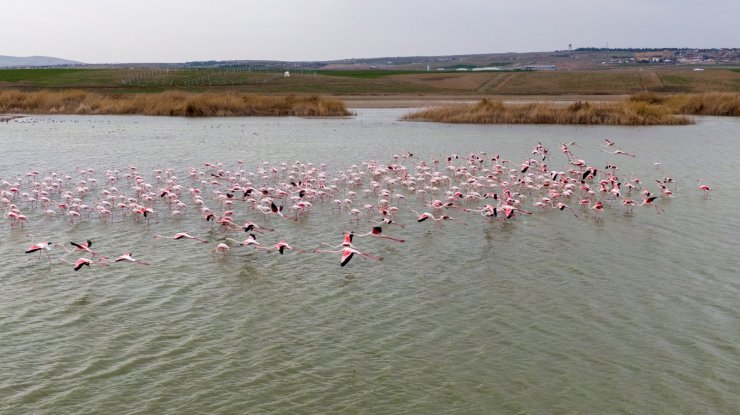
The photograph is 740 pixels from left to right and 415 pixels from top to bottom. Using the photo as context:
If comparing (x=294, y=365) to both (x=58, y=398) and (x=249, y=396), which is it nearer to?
(x=249, y=396)

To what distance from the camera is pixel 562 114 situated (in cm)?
4131

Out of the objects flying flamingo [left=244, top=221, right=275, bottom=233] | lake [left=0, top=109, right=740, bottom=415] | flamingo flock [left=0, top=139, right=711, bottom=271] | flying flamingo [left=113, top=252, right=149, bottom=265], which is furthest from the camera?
flamingo flock [left=0, top=139, right=711, bottom=271]

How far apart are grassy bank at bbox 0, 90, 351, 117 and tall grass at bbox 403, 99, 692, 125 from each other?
8.72 meters

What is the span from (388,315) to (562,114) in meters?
33.1

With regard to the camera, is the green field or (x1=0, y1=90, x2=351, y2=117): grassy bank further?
the green field

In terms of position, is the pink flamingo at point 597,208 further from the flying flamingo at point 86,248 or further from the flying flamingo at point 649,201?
the flying flamingo at point 86,248

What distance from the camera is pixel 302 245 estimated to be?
14.3 m

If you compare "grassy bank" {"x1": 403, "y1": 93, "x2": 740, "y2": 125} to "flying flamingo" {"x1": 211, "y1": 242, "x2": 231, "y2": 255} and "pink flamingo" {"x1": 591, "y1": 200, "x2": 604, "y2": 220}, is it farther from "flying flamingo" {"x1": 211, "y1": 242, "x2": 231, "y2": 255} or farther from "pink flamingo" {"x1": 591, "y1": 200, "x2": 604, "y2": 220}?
"flying flamingo" {"x1": 211, "y1": 242, "x2": 231, "y2": 255}

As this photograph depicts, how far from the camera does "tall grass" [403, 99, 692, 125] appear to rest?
40031mm

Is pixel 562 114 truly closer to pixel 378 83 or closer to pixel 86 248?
pixel 86 248

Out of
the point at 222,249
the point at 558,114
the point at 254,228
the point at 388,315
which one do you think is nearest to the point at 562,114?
the point at 558,114

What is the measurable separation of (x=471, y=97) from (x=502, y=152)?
38.4 meters

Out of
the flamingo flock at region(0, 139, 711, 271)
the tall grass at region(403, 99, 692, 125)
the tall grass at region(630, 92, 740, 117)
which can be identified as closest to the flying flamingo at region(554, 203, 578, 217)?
the flamingo flock at region(0, 139, 711, 271)

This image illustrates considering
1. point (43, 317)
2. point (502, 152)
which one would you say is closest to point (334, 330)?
point (43, 317)
